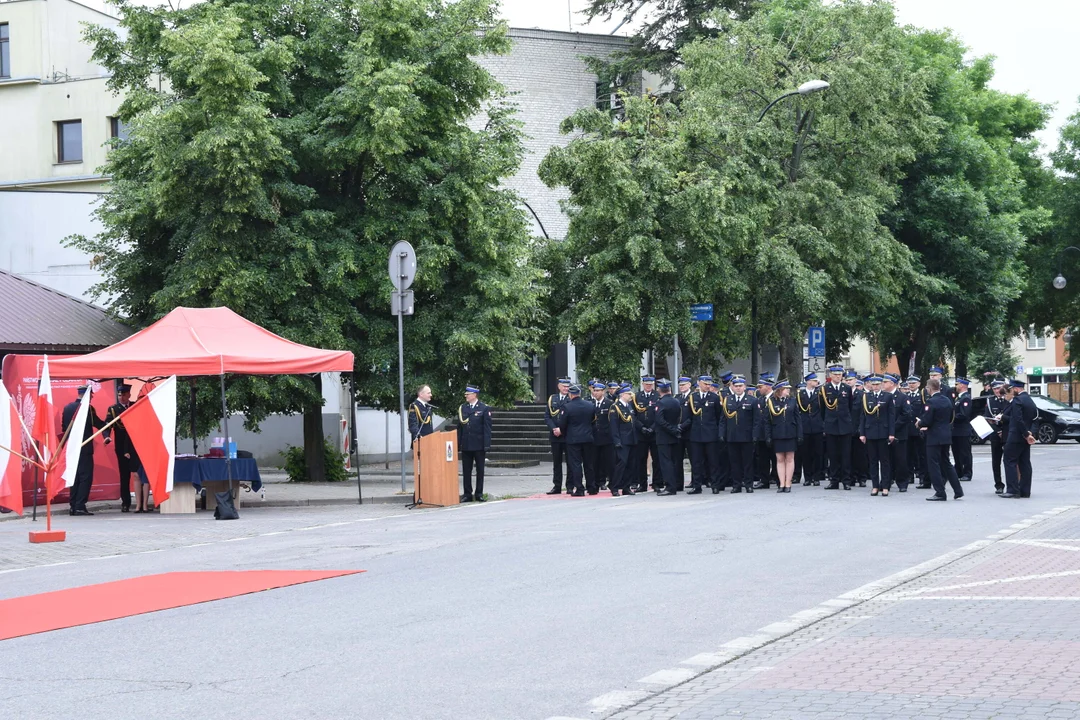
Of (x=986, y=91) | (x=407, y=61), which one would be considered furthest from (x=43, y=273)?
(x=986, y=91)

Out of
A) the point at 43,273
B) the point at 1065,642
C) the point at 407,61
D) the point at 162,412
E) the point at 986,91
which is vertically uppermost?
the point at 986,91

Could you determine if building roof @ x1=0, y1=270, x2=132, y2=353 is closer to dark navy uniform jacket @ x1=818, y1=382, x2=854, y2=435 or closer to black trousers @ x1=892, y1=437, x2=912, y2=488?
dark navy uniform jacket @ x1=818, y1=382, x2=854, y2=435

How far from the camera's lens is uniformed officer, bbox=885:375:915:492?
22.0 m

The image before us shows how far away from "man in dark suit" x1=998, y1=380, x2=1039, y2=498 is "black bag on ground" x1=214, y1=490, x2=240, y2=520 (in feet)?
37.9

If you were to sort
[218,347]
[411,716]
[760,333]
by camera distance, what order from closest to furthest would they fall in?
[411,716] < [218,347] < [760,333]

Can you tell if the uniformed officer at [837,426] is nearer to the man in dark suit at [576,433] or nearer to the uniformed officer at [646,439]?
the uniformed officer at [646,439]

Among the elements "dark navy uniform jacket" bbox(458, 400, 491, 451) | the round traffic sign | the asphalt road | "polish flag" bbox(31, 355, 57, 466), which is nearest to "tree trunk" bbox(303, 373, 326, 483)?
the round traffic sign

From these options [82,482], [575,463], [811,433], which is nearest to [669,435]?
[575,463]

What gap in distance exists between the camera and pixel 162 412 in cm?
1855

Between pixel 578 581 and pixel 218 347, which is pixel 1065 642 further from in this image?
pixel 218 347

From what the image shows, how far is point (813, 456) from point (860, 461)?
87 cm

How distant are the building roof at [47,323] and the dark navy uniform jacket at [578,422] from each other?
9075 mm

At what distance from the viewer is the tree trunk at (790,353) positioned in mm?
34156

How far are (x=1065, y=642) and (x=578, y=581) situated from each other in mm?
4349
